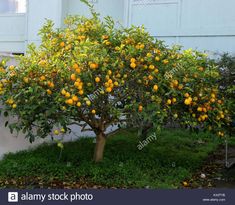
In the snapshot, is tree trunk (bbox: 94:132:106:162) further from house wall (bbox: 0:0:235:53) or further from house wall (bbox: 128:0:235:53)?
house wall (bbox: 0:0:235:53)

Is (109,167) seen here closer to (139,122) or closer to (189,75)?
(139,122)

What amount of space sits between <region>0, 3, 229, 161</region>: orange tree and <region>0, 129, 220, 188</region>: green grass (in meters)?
0.70

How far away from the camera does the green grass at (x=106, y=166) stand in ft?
17.5

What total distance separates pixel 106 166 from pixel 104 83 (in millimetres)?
1481

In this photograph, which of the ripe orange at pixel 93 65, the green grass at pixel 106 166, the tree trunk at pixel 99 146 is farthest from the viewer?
the tree trunk at pixel 99 146

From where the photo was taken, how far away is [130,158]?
6375 millimetres

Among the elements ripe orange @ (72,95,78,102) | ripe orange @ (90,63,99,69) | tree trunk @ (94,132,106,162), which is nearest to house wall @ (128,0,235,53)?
tree trunk @ (94,132,106,162)

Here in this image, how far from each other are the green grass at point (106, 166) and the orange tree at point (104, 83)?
701mm

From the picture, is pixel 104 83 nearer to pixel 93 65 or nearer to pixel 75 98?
pixel 93 65

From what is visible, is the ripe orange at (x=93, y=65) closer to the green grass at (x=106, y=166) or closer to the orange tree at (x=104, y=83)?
the orange tree at (x=104, y=83)

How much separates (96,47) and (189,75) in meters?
1.40

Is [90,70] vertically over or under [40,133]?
over

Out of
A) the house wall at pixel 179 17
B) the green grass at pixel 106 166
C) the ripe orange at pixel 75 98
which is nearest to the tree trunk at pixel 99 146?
the green grass at pixel 106 166

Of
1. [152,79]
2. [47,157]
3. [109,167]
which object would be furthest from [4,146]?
[152,79]
